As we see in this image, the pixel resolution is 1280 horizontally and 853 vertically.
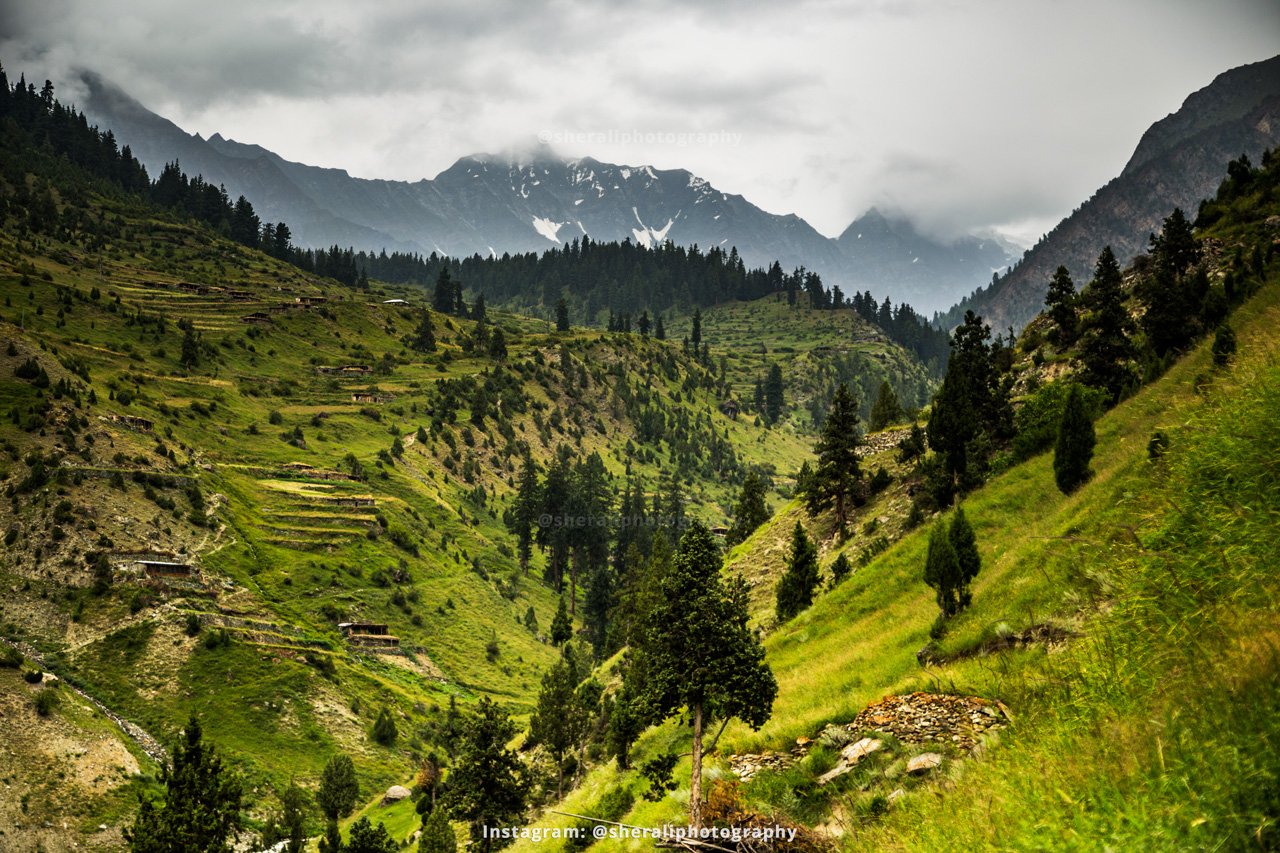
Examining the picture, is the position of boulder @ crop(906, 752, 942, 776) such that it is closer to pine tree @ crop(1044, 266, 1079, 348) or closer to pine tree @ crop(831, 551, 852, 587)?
pine tree @ crop(831, 551, 852, 587)

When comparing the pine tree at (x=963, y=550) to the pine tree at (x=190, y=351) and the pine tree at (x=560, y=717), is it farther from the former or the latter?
the pine tree at (x=190, y=351)

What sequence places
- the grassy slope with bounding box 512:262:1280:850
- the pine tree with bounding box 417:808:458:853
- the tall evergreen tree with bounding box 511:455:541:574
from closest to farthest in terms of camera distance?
the grassy slope with bounding box 512:262:1280:850 → the pine tree with bounding box 417:808:458:853 → the tall evergreen tree with bounding box 511:455:541:574

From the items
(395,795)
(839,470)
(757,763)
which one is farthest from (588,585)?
(757,763)

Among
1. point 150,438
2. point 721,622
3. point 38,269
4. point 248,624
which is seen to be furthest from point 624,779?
point 38,269

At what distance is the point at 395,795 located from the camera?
7069 cm

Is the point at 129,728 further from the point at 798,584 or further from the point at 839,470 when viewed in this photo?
the point at 839,470

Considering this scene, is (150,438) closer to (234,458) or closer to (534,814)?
(234,458)

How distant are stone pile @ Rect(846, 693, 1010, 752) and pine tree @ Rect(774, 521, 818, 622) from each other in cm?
2700

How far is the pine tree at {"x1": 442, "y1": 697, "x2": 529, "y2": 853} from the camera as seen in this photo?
142ft

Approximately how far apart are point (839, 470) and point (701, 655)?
3705cm

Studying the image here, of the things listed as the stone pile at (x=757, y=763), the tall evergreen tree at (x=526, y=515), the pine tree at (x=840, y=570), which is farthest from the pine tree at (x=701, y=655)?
the tall evergreen tree at (x=526, y=515)

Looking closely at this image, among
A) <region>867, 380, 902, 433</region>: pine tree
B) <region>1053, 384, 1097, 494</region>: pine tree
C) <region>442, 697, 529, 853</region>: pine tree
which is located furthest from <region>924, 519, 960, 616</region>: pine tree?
<region>867, 380, 902, 433</region>: pine tree

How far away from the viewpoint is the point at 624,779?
34250 mm

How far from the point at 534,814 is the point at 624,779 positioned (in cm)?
1894
